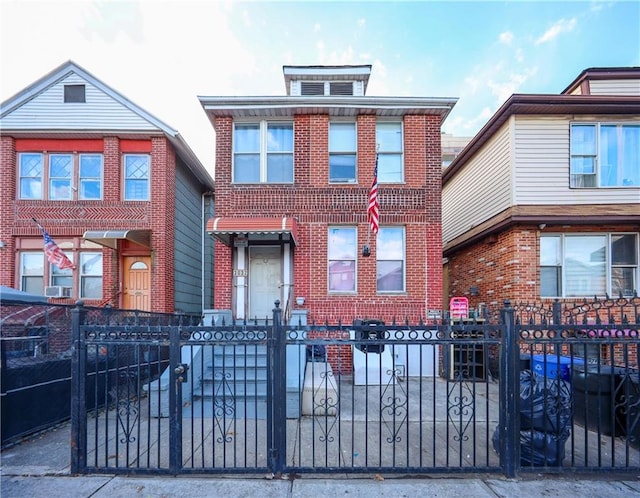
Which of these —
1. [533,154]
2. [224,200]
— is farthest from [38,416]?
[533,154]

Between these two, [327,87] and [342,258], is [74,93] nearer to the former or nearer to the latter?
[327,87]

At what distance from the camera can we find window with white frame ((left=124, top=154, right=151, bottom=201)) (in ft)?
31.9

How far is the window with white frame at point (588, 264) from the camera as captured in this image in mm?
8172

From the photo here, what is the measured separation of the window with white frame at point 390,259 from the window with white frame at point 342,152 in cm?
180

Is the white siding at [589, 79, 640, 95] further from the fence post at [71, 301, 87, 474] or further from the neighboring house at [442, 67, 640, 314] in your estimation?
the fence post at [71, 301, 87, 474]

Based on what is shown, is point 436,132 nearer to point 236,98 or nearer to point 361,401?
point 236,98

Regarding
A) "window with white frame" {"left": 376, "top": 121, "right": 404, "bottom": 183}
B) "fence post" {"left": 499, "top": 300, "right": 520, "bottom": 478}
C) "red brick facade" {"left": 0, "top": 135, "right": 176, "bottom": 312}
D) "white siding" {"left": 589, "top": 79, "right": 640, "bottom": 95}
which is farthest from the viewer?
"red brick facade" {"left": 0, "top": 135, "right": 176, "bottom": 312}

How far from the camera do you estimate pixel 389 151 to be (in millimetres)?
8867

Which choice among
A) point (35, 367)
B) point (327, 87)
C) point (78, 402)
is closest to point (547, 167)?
point (327, 87)

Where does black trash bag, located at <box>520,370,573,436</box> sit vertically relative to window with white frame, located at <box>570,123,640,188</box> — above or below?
below

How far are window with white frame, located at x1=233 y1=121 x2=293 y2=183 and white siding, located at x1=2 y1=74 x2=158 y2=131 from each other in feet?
9.60

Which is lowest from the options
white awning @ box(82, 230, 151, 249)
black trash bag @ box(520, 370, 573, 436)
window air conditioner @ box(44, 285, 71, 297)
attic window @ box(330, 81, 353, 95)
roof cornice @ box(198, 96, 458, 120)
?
black trash bag @ box(520, 370, 573, 436)

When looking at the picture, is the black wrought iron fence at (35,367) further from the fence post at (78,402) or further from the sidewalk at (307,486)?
the sidewalk at (307,486)

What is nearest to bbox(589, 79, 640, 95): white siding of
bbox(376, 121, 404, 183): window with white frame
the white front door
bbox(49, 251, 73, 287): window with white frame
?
bbox(376, 121, 404, 183): window with white frame
